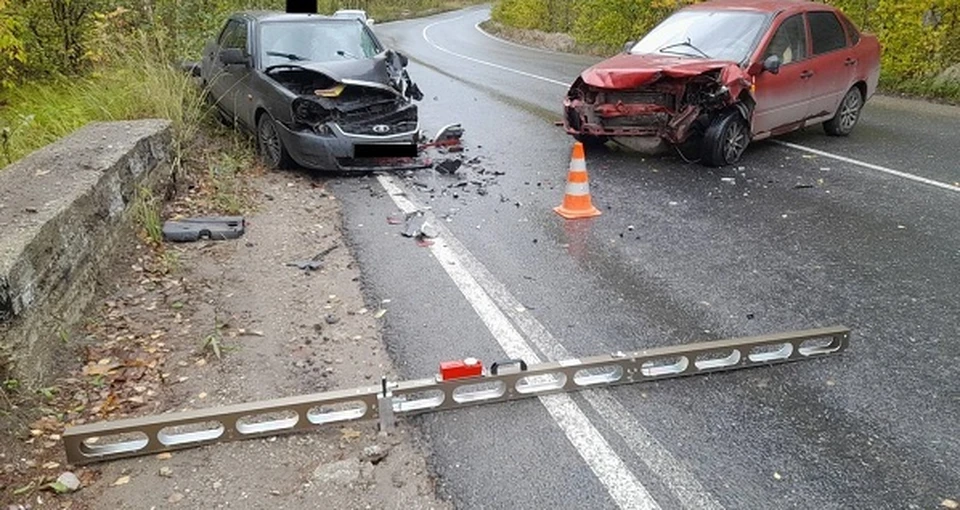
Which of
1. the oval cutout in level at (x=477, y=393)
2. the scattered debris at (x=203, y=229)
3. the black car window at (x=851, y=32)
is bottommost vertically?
the scattered debris at (x=203, y=229)

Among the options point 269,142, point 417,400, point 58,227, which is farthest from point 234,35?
point 417,400

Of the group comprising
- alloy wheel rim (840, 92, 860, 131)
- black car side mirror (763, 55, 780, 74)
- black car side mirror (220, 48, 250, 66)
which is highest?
black car side mirror (763, 55, 780, 74)

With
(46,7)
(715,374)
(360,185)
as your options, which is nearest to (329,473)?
(715,374)

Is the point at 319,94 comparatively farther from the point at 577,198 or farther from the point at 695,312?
the point at 695,312

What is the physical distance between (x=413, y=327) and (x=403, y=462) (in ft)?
4.32

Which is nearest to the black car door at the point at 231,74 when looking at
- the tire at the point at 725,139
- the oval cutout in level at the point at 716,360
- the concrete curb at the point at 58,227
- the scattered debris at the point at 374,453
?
the concrete curb at the point at 58,227

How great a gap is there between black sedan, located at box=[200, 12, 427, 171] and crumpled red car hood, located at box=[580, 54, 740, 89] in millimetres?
2151

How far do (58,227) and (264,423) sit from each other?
173 centimetres

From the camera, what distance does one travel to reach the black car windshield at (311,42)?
8.25 m

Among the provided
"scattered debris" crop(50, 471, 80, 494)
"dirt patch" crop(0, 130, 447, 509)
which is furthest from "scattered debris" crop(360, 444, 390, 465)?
"scattered debris" crop(50, 471, 80, 494)

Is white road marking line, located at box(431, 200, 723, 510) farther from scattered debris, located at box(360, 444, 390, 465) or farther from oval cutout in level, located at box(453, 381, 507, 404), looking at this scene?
scattered debris, located at box(360, 444, 390, 465)

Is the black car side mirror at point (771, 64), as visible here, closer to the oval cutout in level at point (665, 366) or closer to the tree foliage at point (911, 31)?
the oval cutout in level at point (665, 366)

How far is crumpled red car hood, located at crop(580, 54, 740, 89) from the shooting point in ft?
25.0

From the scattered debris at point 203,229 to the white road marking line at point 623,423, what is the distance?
2.22 m
